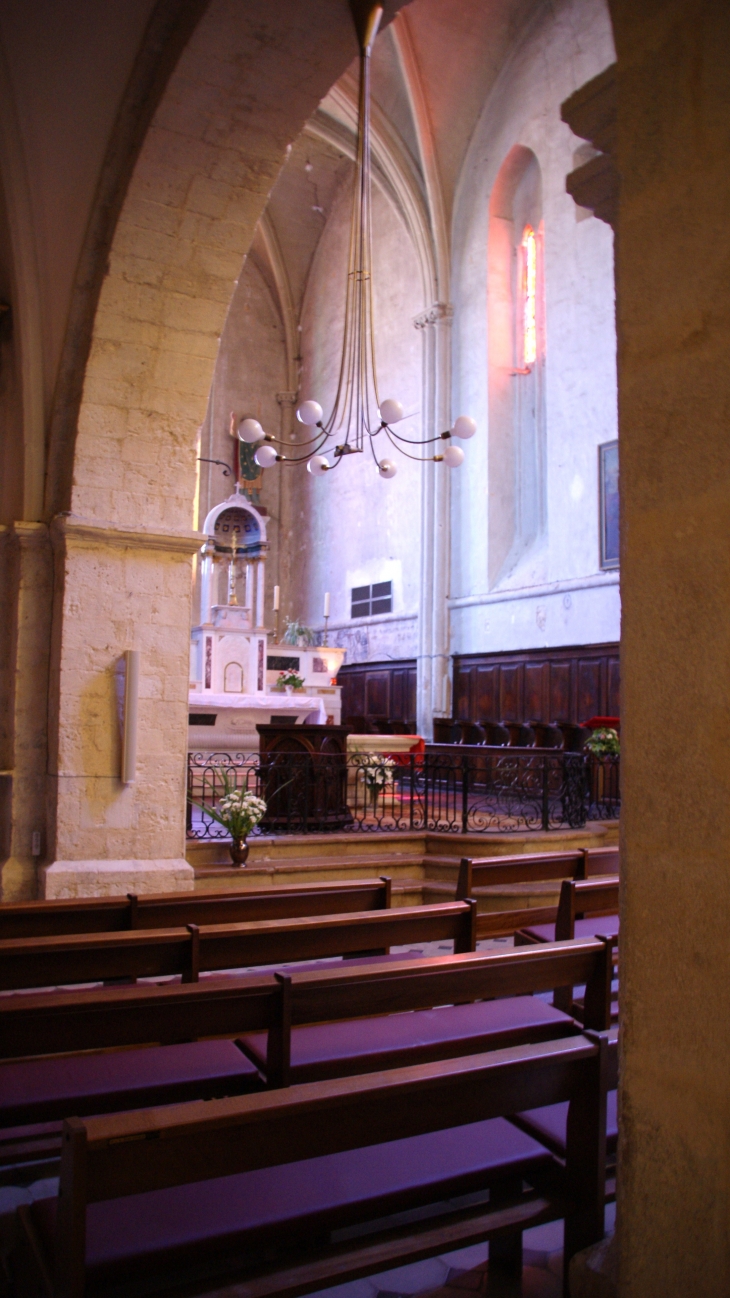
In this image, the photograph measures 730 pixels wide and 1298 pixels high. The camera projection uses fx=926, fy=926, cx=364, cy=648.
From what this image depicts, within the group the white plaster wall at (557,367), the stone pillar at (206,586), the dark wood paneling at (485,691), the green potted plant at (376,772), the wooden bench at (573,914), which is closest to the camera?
the wooden bench at (573,914)

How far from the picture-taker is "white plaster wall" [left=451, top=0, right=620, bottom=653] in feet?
39.6

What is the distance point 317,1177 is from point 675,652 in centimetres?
128

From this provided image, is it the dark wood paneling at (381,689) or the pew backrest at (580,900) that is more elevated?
the dark wood paneling at (381,689)

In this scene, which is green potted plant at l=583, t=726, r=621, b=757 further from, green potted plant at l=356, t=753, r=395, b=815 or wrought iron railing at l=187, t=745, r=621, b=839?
green potted plant at l=356, t=753, r=395, b=815

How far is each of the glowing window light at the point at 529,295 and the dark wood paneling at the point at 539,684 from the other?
190 inches

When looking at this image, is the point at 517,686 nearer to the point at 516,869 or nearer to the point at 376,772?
the point at 376,772

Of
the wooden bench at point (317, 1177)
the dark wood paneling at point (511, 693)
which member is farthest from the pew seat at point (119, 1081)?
the dark wood paneling at point (511, 693)

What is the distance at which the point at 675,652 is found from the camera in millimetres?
1526

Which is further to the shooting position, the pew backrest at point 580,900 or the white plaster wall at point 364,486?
the white plaster wall at point 364,486

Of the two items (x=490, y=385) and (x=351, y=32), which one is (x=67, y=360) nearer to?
(x=351, y=32)

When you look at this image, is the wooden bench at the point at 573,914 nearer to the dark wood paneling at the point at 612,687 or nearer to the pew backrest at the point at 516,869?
the pew backrest at the point at 516,869

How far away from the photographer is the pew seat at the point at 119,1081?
2.21 meters

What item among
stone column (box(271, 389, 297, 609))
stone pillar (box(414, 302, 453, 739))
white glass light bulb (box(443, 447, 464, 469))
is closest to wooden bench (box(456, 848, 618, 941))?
white glass light bulb (box(443, 447, 464, 469))

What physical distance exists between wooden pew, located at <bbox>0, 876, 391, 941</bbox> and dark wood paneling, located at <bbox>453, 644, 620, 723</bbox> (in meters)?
8.33
